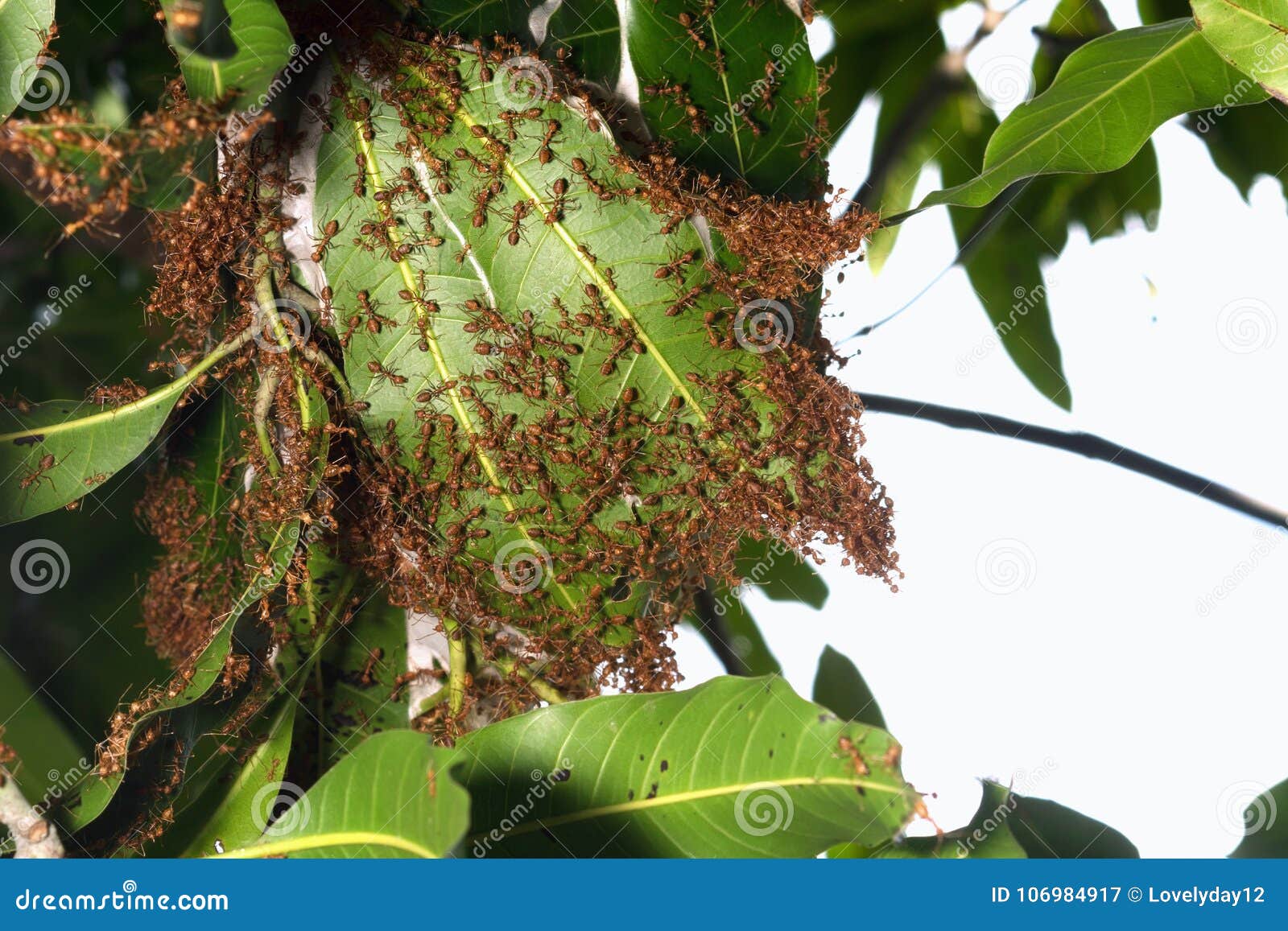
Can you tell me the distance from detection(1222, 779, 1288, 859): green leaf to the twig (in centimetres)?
100

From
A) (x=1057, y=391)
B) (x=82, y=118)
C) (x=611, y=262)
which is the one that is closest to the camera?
(x=82, y=118)

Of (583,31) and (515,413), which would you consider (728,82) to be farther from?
(515,413)

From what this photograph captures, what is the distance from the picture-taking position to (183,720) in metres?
0.69

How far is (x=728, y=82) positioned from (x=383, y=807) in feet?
1.77

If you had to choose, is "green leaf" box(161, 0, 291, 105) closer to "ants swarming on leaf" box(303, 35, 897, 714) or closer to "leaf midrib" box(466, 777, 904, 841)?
"ants swarming on leaf" box(303, 35, 897, 714)

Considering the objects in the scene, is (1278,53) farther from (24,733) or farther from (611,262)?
(24,733)

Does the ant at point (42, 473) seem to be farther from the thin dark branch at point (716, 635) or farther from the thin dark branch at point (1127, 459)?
the thin dark branch at point (1127, 459)

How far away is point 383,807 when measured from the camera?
0.57 metres

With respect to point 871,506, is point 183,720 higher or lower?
lower

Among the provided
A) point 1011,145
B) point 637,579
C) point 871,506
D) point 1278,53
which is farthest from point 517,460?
point 1278,53

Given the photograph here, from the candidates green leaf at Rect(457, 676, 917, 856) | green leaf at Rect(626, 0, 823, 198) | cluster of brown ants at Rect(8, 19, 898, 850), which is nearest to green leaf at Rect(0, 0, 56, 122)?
cluster of brown ants at Rect(8, 19, 898, 850)

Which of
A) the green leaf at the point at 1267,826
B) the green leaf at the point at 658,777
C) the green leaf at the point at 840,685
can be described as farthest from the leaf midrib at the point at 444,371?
the green leaf at the point at 1267,826

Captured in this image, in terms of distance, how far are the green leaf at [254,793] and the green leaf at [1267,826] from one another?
86cm

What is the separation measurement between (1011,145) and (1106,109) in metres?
0.09
